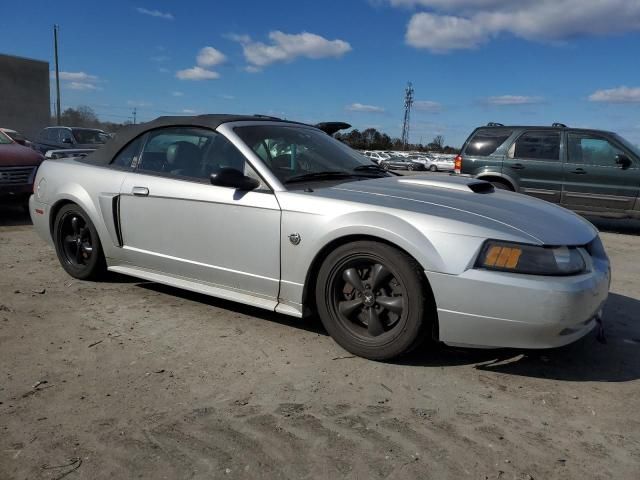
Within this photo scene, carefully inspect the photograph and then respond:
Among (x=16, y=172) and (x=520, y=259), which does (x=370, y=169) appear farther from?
(x=16, y=172)

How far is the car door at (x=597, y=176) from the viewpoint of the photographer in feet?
30.2

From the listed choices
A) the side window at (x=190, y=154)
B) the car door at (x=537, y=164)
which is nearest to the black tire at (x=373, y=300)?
the side window at (x=190, y=154)

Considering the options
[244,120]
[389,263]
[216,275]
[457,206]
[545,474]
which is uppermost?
[244,120]

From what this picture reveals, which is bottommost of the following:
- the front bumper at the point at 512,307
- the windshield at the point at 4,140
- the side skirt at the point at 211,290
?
the side skirt at the point at 211,290

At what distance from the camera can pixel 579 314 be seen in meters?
2.99

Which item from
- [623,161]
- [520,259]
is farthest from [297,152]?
[623,161]

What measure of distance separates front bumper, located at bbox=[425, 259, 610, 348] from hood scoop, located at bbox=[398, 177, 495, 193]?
1060mm

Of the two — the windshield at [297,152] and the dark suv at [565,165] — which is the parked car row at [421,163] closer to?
the dark suv at [565,165]

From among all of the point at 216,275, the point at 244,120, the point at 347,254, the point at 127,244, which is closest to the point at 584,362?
the point at 347,254

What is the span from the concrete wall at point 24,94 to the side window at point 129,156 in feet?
158

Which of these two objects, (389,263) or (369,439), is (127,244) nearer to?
(389,263)

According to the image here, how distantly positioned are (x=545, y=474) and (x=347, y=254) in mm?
1571

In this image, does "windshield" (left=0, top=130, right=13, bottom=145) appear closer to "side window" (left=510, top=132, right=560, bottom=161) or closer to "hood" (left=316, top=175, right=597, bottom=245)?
"hood" (left=316, top=175, right=597, bottom=245)

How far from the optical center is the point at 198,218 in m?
3.92
